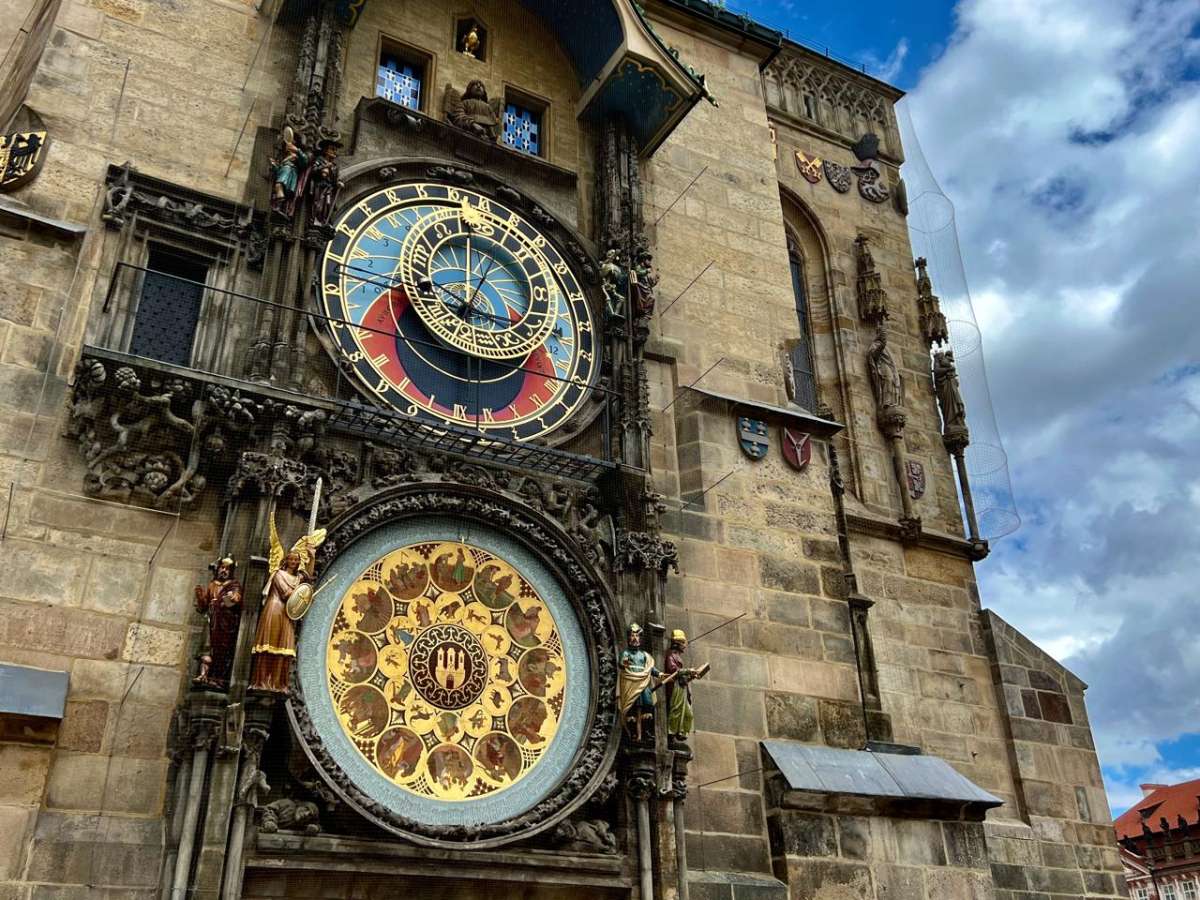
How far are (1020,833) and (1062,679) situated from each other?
2200mm

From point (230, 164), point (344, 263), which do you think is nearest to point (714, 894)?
point (344, 263)

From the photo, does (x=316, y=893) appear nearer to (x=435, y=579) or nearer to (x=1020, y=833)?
(x=435, y=579)

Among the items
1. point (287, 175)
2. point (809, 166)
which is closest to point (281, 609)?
point (287, 175)

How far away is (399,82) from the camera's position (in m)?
10.8

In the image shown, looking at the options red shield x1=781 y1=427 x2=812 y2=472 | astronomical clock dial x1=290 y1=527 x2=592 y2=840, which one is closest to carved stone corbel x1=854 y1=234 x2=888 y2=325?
red shield x1=781 y1=427 x2=812 y2=472

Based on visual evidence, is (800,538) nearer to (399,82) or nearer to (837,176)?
(399,82)

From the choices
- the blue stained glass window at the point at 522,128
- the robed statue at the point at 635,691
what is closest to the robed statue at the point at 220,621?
the robed statue at the point at 635,691

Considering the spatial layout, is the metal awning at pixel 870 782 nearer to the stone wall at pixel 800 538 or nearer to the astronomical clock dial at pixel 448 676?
the stone wall at pixel 800 538

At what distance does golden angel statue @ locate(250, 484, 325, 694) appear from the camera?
706 centimetres

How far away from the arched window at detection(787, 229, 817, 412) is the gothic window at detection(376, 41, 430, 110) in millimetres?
5092

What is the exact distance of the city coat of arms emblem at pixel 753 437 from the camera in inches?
420

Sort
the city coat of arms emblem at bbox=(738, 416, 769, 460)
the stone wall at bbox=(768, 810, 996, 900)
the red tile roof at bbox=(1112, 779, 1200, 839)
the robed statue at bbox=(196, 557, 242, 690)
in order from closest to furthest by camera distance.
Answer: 1. the robed statue at bbox=(196, 557, 242, 690)
2. the stone wall at bbox=(768, 810, 996, 900)
3. the city coat of arms emblem at bbox=(738, 416, 769, 460)
4. the red tile roof at bbox=(1112, 779, 1200, 839)

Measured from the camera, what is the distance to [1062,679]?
542 inches

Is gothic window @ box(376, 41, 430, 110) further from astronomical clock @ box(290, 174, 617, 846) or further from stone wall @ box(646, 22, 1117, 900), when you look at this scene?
stone wall @ box(646, 22, 1117, 900)
